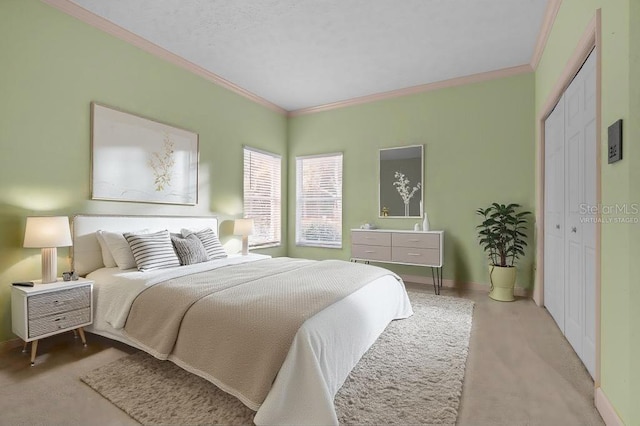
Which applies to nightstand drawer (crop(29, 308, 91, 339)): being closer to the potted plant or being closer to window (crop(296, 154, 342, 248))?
window (crop(296, 154, 342, 248))

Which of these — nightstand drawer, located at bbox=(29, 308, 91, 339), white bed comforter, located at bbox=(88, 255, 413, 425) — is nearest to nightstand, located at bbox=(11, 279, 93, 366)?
nightstand drawer, located at bbox=(29, 308, 91, 339)

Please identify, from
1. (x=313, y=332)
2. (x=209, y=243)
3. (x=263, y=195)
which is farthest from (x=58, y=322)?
(x=263, y=195)

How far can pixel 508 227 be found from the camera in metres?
4.15

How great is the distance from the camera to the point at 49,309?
2.36 meters

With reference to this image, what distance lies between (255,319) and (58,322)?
1.77 m

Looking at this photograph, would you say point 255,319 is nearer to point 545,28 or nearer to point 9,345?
point 9,345

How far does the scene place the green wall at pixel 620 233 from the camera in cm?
142

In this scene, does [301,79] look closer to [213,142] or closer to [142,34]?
[213,142]

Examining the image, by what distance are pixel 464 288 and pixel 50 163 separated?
4838 millimetres

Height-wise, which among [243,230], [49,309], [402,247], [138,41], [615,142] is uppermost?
[138,41]

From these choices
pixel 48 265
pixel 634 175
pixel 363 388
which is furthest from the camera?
pixel 48 265

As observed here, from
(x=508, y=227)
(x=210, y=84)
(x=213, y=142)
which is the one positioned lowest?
(x=508, y=227)

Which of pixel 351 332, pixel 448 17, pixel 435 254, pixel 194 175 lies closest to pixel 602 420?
pixel 351 332

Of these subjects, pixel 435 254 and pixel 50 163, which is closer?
pixel 50 163
